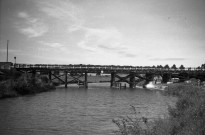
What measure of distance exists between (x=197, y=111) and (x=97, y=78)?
156 meters

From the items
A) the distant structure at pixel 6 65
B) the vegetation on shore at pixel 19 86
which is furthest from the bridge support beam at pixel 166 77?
the distant structure at pixel 6 65

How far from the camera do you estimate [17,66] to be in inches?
2894

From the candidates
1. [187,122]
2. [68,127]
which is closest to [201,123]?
[187,122]

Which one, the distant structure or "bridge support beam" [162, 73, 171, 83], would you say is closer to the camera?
the distant structure

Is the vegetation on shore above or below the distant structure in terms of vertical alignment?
below

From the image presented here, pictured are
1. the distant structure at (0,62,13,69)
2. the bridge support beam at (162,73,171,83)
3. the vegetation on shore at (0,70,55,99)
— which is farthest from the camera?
the bridge support beam at (162,73,171,83)

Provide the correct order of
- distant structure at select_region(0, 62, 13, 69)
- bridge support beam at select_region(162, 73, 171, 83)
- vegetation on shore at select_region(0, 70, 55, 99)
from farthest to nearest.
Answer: bridge support beam at select_region(162, 73, 171, 83) → distant structure at select_region(0, 62, 13, 69) → vegetation on shore at select_region(0, 70, 55, 99)

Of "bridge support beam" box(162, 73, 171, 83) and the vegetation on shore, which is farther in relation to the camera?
"bridge support beam" box(162, 73, 171, 83)

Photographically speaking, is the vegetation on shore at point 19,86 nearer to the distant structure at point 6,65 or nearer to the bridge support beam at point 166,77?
the distant structure at point 6,65

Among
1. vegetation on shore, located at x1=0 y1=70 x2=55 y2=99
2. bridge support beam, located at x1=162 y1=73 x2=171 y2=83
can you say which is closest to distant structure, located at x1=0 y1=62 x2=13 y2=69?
vegetation on shore, located at x1=0 y1=70 x2=55 y2=99

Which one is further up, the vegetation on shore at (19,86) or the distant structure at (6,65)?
the distant structure at (6,65)

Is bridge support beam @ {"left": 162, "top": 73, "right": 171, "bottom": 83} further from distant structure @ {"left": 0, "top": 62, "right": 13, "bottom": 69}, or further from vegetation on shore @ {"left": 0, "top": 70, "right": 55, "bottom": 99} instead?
distant structure @ {"left": 0, "top": 62, "right": 13, "bottom": 69}

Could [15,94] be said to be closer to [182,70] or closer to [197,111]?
[197,111]

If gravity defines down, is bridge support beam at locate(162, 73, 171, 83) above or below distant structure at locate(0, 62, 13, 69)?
below
